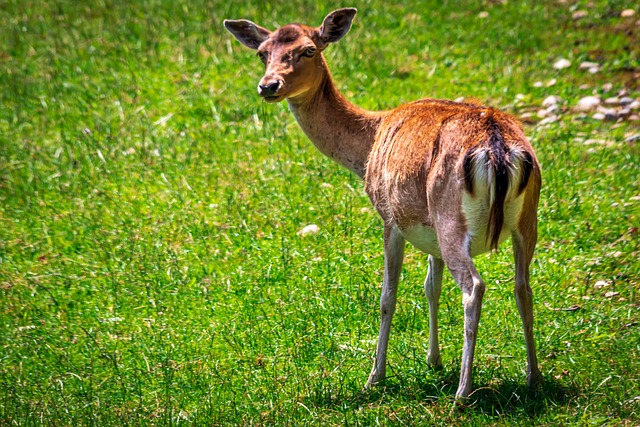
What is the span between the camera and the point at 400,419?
16.2ft

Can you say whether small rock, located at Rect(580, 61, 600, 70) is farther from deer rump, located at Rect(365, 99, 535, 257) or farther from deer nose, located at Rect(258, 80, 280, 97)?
deer nose, located at Rect(258, 80, 280, 97)

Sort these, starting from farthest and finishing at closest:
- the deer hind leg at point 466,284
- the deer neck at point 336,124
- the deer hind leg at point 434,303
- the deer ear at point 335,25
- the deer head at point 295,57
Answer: the deer ear at point 335,25 < the deer neck at point 336,124 < the deer head at point 295,57 < the deer hind leg at point 434,303 < the deer hind leg at point 466,284

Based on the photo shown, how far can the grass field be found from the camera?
17.9 ft

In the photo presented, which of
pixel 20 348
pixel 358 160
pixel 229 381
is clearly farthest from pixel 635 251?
pixel 20 348

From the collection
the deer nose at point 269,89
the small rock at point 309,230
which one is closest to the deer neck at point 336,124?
the deer nose at point 269,89

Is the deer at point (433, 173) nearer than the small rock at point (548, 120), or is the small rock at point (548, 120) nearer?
the deer at point (433, 173)

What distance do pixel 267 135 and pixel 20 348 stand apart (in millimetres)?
3458

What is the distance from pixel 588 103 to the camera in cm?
890

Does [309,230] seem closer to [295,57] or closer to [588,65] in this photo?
[295,57]

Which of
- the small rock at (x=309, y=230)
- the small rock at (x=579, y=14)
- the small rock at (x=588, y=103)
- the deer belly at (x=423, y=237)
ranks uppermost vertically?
the deer belly at (x=423, y=237)

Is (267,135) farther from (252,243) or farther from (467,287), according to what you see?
(467,287)

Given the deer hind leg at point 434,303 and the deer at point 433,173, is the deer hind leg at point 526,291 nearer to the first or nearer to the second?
the deer at point 433,173

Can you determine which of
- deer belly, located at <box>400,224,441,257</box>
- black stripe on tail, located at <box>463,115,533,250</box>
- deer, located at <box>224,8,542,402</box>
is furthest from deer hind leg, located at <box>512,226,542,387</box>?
deer belly, located at <box>400,224,441,257</box>

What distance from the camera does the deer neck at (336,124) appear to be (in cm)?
620
